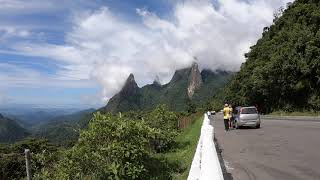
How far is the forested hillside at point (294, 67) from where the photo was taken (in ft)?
177

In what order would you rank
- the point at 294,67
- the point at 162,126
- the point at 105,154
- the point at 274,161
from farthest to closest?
the point at 294,67 < the point at 162,126 < the point at 274,161 < the point at 105,154

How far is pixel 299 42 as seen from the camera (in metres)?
55.8

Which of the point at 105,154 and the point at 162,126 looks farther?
the point at 162,126

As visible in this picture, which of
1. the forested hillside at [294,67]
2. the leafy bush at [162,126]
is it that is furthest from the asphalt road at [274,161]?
the forested hillside at [294,67]

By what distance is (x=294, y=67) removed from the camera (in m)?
57.1

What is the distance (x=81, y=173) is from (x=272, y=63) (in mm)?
51950

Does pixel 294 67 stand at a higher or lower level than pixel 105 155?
higher

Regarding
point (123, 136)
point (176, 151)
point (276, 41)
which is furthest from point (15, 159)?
point (276, 41)

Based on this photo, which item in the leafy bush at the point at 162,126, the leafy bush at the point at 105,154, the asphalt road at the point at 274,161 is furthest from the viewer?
the leafy bush at the point at 162,126

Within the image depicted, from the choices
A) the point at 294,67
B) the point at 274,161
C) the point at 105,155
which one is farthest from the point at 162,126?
the point at 294,67

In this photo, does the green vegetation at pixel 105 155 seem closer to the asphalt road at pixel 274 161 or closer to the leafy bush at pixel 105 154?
the leafy bush at pixel 105 154

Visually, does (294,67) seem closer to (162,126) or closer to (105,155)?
(162,126)

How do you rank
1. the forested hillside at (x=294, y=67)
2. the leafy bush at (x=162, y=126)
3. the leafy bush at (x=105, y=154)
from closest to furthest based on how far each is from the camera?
the leafy bush at (x=105, y=154) < the leafy bush at (x=162, y=126) < the forested hillside at (x=294, y=67)

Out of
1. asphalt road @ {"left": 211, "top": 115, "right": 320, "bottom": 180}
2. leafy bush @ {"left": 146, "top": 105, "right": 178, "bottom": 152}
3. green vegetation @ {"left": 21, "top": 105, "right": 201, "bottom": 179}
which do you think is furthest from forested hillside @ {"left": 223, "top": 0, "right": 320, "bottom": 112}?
A: green vegetation @ {"left": 21, "top": 105, "right": 201, "bottom": 179}
